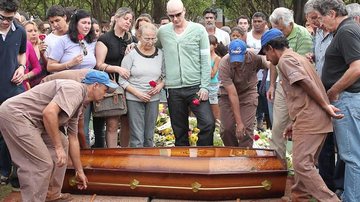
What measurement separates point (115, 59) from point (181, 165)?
220 cm

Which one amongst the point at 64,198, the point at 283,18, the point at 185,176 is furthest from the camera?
the point at 283,18

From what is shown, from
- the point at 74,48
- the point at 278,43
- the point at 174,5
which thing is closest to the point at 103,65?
the point at 74,48

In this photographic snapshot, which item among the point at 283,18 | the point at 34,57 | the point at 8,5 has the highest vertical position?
the point at 8,5

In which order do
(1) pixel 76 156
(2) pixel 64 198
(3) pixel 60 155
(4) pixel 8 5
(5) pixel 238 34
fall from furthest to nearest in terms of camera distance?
(5) pixel 238 34, (4) pixel 8 5, (2) pixel 64 198, (1) pixel 76 156, (3) pixel 60 155

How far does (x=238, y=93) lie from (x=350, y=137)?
88.9 inches

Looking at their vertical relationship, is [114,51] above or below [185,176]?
above

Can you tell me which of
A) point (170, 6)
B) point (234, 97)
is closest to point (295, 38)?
point (234, 97)

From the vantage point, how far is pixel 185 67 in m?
7.88

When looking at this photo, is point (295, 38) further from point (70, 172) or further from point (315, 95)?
point (70, 172)

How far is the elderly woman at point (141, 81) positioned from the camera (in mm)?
7926

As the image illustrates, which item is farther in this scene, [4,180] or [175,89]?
[175,89]

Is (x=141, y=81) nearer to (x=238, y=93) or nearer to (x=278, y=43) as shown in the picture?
(x=238, y=93)

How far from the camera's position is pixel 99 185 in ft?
22.3

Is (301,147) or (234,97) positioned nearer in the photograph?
(301,147)
